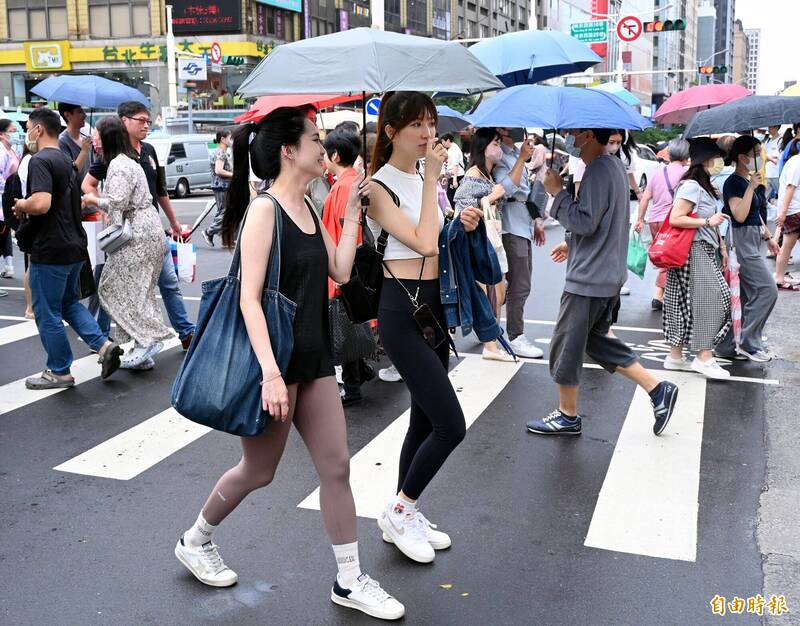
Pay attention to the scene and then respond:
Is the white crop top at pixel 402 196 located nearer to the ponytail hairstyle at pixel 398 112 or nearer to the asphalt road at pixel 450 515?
the ponytail hairstyle at pixel 398 112

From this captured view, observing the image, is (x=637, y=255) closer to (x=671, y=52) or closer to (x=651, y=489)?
(x=651, y=489)

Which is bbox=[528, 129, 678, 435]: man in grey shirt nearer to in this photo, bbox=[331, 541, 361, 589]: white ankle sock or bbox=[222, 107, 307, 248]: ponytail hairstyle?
bbox=[222, 107, 307, 248]: ponytail hairstyle

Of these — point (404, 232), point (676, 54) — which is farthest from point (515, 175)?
point (676, 54)

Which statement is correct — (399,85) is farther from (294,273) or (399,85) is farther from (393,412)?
(393,412)

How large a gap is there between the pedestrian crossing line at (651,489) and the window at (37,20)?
57672 millimetres

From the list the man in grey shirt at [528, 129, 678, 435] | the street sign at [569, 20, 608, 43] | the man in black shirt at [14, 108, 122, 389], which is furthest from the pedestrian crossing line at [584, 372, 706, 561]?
the street sign at [569, 20, 608, 43]

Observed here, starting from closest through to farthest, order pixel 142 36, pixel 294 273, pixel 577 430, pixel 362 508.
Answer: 1. pixel 294 273
2. pixel 362 508
3. pixel 577 430
4. pixel 142 36

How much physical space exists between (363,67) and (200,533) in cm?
203

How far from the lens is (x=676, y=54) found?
499 feet

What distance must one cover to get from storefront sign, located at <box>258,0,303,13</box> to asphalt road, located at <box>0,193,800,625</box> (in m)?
53.9

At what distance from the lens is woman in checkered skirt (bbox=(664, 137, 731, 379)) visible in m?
7.09

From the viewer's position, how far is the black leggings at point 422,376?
13.1 feet

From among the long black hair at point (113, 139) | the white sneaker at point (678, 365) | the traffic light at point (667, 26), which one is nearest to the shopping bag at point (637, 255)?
the white sneaker at point (678, 365)

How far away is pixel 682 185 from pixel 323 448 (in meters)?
4.55
